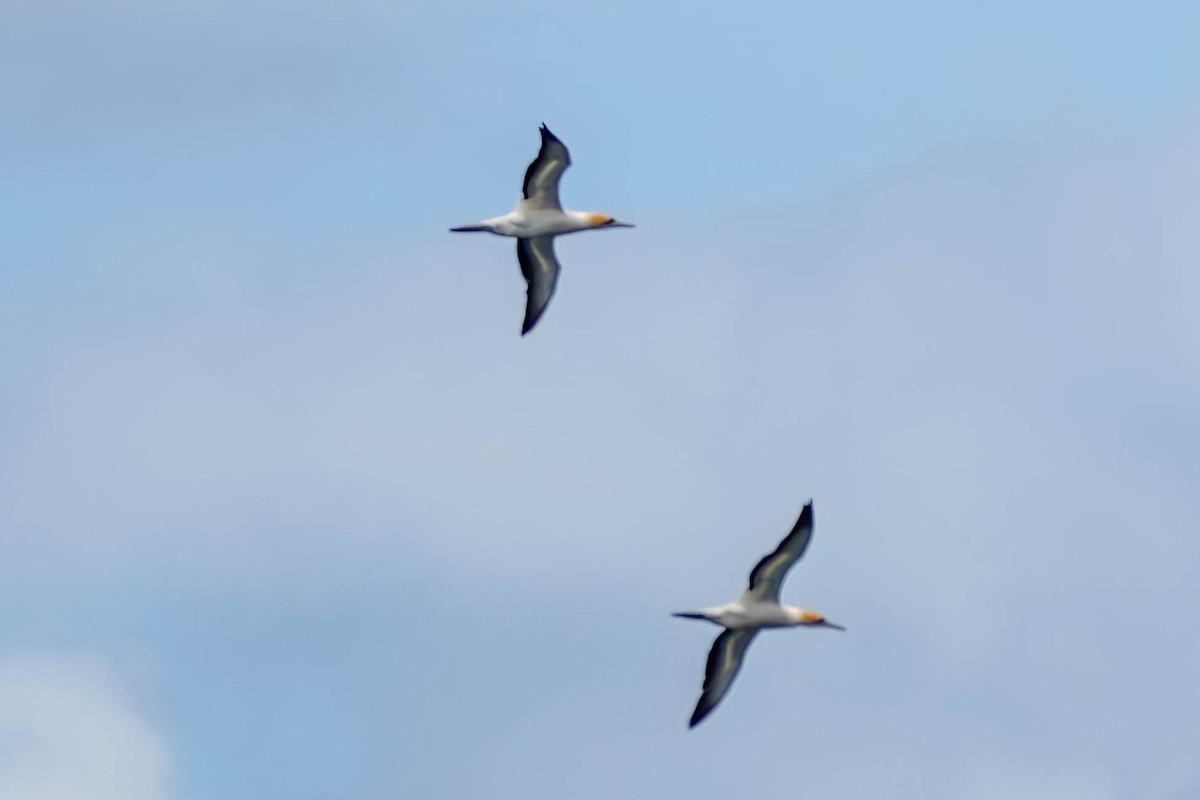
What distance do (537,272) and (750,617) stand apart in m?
10.3

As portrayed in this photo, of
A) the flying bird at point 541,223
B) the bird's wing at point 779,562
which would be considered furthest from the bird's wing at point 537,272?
the bird's wing at point 779,562

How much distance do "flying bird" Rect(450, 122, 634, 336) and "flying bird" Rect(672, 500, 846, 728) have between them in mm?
8990

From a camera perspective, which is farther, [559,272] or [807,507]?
[559,272]

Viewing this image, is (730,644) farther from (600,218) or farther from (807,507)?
(600,218)

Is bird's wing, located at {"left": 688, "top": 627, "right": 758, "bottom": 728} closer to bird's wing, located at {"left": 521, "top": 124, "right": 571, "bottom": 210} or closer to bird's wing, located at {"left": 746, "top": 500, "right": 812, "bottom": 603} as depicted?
bird's wing, located at {"left": 746, "top": 500, "right": 812, "bottom": 603}

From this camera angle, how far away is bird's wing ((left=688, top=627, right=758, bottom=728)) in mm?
72000

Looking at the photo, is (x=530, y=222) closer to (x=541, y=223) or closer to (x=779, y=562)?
(x=541, y=223)

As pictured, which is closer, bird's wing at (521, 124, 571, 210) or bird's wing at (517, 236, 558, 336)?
bird's wing at (521, 124, 571, 210)

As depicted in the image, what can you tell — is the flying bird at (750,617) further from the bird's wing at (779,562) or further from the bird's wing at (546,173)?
the bird's wing at (546,173)

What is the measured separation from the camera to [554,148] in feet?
235

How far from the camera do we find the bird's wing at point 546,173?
7150cm

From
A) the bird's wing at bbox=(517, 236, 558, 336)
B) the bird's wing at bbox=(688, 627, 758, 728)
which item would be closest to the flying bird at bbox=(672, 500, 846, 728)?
the bird's wing at bbox=(688, 627, 758, 728)

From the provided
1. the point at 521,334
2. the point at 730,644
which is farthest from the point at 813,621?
the point at 521,334

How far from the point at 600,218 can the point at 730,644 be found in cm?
1123
